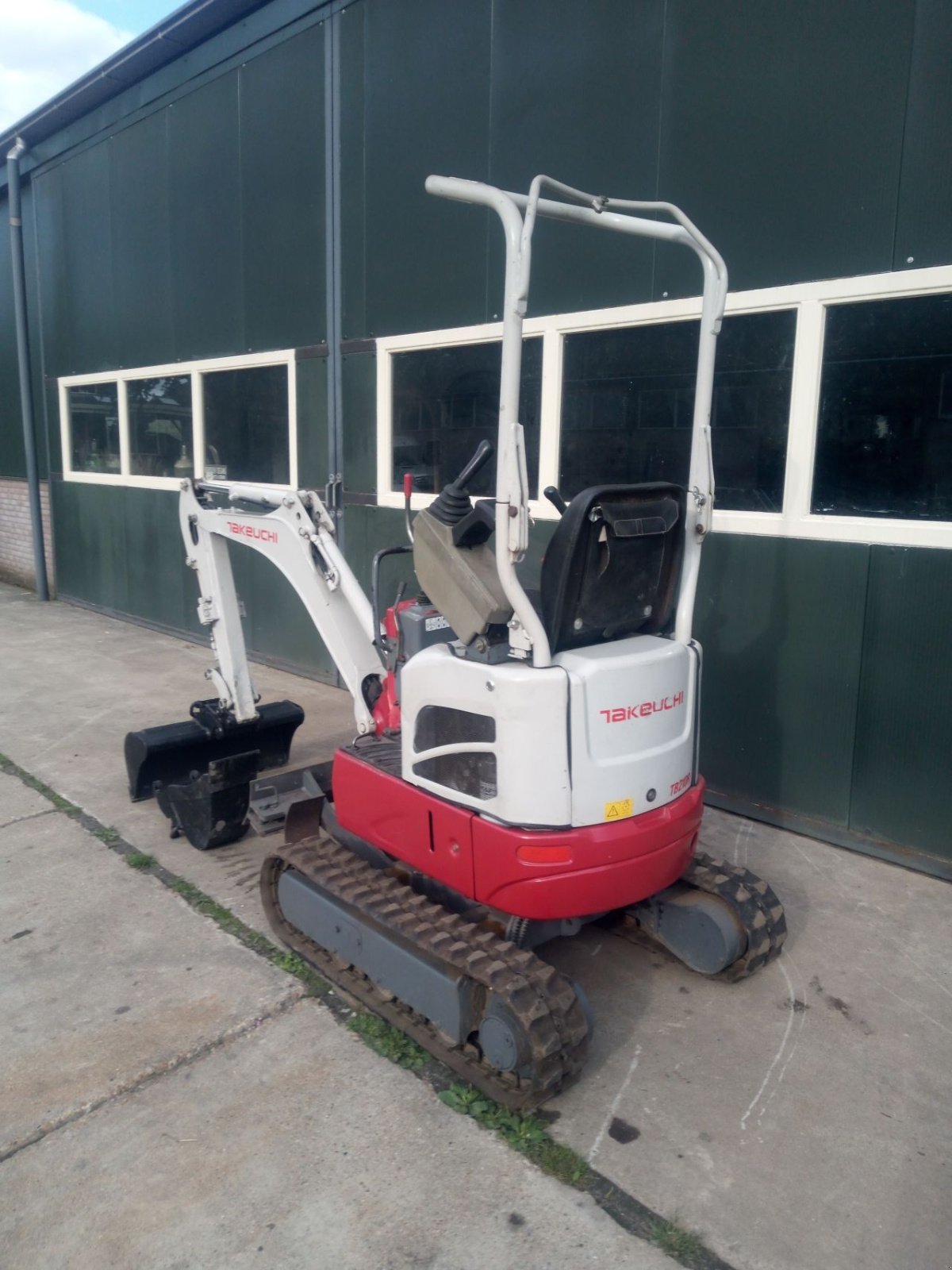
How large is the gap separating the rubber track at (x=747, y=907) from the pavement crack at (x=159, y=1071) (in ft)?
5.07

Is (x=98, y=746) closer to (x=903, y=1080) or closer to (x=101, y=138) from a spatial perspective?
(x=903, y=1080)

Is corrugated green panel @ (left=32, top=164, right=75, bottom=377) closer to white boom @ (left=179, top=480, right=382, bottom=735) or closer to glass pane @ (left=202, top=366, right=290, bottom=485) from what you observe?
glass pane @ (left=202, top=366, right=290, bottom=485)

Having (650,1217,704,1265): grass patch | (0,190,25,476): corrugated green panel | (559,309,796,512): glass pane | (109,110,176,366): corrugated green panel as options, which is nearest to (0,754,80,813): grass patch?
(559,309,796,512): glass pane

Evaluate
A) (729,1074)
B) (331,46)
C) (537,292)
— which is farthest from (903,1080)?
(331,46)

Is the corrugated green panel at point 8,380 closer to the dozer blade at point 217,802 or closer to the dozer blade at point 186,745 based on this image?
the dozer blade at point 186,745

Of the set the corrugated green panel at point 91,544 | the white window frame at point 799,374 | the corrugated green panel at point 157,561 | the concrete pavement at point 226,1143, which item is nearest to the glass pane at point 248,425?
the corrugated green panel at point 157,561

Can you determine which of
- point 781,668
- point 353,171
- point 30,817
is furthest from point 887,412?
point 30,817

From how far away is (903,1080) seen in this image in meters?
3.03

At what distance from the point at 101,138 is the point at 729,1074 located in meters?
10.7

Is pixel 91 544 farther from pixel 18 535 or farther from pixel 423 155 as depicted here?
pixel 423 155

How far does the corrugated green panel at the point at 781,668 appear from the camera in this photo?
15.3 feet

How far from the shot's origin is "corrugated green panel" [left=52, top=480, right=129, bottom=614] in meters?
10.5

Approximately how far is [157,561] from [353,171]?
4517mm

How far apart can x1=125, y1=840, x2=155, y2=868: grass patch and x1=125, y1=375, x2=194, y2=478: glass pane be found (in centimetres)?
527
